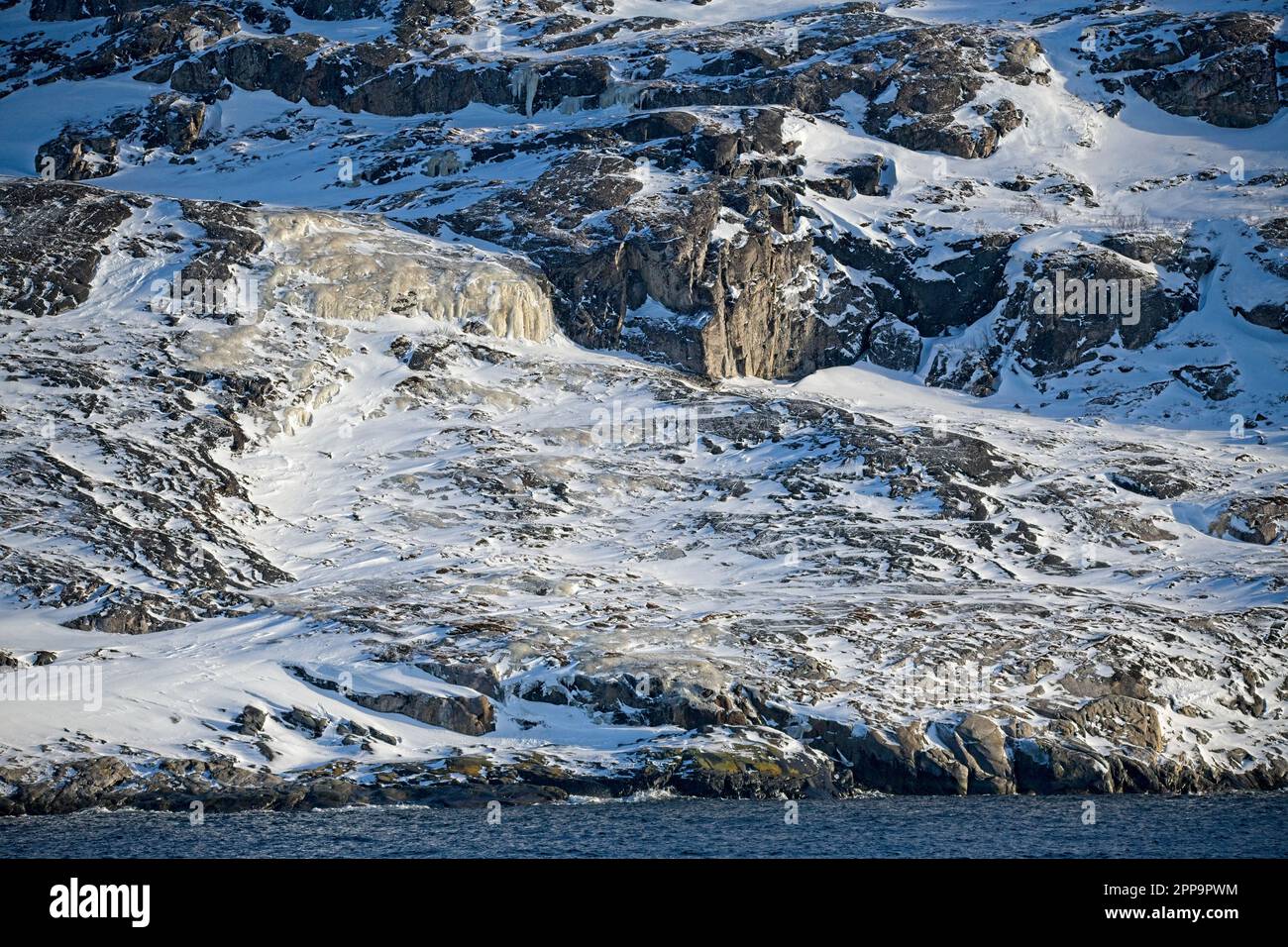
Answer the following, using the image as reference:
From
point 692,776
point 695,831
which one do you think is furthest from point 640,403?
point 695,831

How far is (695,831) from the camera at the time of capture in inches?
1893

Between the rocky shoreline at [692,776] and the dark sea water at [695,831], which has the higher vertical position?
the dark sea water at [695,831]

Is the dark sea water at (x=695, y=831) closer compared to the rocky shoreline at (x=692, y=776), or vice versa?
the dark sea water at (x=695, y=831)

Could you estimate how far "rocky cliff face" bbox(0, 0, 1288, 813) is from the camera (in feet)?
193

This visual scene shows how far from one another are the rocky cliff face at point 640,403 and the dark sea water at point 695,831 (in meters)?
2.68

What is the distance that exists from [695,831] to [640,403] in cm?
5007

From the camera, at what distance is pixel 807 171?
12356 cm

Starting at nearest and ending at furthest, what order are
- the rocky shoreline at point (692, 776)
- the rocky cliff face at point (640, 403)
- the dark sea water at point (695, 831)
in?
the dark sea water at point (695, 831)
the rocky shoreline at point (692, 776)
the rocky cliff face at point (640, 403)

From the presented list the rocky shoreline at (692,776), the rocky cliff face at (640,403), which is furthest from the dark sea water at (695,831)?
the rocky cliff face at (640,403)

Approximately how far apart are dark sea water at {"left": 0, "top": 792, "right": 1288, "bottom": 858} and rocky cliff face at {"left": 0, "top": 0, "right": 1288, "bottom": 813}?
2676 millimetres

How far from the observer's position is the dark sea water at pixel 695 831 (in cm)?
4369

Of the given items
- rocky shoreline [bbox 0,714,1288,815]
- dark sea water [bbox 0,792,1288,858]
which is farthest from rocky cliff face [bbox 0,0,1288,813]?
A: dark sea water [bbox 0,792,1288,858]

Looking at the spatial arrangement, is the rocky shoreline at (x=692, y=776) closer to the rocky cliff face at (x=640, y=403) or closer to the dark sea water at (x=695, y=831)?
the rocky cliff face at (x=640, y=403)
